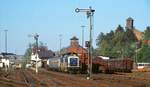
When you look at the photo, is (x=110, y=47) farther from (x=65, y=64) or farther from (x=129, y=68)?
(x=65, y=64)

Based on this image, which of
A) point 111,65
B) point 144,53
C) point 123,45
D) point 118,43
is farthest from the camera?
point 118,43

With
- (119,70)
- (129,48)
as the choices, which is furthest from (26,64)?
(119,70)

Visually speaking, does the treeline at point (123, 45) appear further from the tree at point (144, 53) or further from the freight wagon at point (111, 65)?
the freight wagon at point (111, 65)

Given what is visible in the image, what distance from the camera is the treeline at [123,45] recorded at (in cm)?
12912

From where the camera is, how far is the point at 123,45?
154 meters

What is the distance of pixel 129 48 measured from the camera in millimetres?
144375

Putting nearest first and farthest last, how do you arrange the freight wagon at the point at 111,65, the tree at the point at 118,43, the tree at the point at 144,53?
the freight wagon at the point at 111,65
the tree at the point at 144,53
the tree at the point at 118,43

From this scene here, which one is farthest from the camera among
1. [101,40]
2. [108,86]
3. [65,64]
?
[101,40]

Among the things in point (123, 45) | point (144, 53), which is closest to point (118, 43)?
point (123, 45)

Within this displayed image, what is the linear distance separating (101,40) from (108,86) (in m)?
157

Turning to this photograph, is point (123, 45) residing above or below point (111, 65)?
above

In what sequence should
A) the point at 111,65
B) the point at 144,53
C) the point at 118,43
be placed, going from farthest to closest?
the point at 118,43
the point at 144,53
the point at 111,65

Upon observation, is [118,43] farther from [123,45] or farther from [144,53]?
[144,53]

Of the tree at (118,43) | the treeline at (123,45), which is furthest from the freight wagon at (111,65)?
the tree at (118,43)
